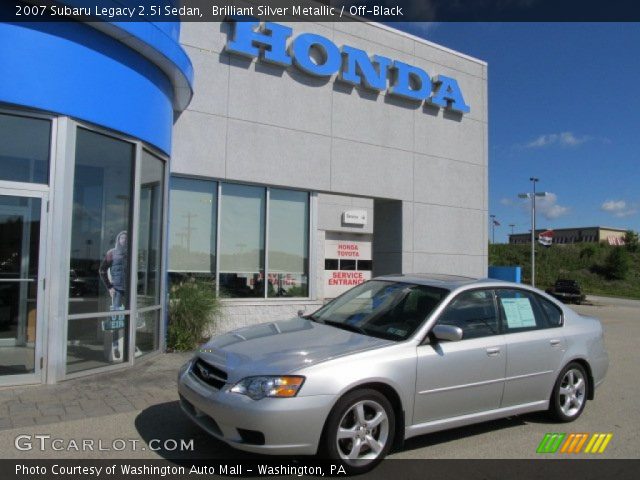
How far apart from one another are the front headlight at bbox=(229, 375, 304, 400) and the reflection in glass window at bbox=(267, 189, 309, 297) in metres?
7.10

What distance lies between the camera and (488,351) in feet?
17.0

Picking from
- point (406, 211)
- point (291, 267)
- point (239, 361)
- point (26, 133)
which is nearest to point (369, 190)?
point (406, 211)

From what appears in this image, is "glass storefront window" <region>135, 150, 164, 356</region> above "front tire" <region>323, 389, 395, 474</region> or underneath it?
above

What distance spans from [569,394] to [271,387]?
355 cm

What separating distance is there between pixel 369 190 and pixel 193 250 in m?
4.30

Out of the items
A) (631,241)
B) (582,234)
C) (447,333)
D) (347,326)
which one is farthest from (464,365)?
(582,234)

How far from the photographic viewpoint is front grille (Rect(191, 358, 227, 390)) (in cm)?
438

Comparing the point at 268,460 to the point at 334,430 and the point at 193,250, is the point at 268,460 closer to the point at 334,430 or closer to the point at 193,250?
the point at 334,430

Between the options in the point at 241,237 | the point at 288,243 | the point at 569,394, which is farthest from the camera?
the point at 288,243

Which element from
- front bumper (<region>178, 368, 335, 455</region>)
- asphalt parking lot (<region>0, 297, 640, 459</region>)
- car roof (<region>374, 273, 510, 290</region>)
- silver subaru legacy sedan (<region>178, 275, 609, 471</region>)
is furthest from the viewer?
car roof (<region>374, 273, 510, 290</region>)

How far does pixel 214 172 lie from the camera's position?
1048 centimetres

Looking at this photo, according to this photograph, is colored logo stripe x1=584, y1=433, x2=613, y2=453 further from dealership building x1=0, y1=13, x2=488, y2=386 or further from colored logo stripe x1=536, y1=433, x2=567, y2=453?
dealership building x1=0, y1=13, x2=488, y2=386

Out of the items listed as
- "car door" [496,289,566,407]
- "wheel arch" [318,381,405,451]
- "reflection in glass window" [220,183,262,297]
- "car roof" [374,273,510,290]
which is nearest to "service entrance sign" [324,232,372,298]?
"reflection in glass window" [220,183,262,297]

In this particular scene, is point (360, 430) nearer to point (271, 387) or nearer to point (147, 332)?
point (271, 387)
